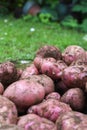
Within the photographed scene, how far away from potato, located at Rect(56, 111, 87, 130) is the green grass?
341cm

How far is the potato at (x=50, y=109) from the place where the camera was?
1860 millimetres

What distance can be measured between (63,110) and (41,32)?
16.8 feet

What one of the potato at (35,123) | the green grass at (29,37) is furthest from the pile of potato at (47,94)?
the green grass at (29,37)

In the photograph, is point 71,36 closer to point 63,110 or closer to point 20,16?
point 20,16

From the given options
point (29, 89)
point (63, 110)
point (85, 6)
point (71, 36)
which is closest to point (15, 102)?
point (29, 89)

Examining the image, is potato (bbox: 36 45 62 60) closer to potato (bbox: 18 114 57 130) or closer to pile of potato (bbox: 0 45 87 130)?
pile of potato (bbox: 0 45 87 130)

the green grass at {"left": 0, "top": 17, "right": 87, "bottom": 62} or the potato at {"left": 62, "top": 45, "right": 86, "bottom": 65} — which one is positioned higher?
the potato at {"left": 62, "top": 45, "right": 86, "bottom": 65}

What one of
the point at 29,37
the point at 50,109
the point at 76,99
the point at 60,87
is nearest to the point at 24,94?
the point at 50,109

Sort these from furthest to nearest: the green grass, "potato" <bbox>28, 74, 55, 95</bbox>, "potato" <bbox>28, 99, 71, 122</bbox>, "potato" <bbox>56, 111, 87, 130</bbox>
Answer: the green grass, "potato" <bbox>28, 74, 55, 95</bbox>, "potato" <bbox>28, 99, 71, 122</bbox>, "potato" <bbox>56, 111, 87, 130</bbox>

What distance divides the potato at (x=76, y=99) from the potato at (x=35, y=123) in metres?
0.29

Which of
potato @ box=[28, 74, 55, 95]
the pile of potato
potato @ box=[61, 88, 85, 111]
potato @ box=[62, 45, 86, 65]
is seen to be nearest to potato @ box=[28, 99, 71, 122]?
the pile of potato

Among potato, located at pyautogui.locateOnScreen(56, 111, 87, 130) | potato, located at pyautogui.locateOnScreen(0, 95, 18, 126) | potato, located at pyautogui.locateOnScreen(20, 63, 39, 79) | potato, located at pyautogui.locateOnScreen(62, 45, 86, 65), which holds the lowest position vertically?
potato, located at pyautogui.locateOnScreen(62, 45, 86, 65)

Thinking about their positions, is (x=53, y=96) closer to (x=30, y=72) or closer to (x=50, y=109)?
(x=50, y=109)

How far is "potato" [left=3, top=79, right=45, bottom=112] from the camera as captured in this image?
1.95m
